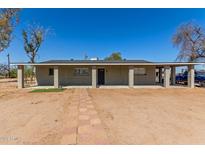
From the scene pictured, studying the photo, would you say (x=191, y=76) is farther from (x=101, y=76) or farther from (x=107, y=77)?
(x=101, y=76)

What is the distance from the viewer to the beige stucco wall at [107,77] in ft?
57.5

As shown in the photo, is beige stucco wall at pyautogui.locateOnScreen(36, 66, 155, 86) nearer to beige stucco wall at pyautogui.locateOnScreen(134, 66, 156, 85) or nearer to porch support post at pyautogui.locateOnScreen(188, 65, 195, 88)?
beige stucco wall at pyautogui.locateOnScreen(134, 66, 156, 85)

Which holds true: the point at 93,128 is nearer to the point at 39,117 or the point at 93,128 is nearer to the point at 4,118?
the point at 39,117

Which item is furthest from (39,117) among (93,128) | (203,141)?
(203,141)

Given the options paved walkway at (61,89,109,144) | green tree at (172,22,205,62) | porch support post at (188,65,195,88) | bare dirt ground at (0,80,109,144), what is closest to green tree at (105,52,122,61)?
green tree at (172,22,205,62)

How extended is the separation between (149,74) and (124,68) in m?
2.92

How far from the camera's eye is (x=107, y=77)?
58.8 ft

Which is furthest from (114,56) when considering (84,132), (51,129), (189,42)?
(84,132)

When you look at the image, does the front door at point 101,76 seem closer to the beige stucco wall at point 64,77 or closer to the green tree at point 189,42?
the beige stucco wall at point 64,77

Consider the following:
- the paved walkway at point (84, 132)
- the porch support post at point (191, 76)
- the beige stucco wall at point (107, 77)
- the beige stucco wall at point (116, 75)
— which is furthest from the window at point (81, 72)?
the paved walkway at point (84, 132)

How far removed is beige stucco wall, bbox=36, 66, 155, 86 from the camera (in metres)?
17.5
